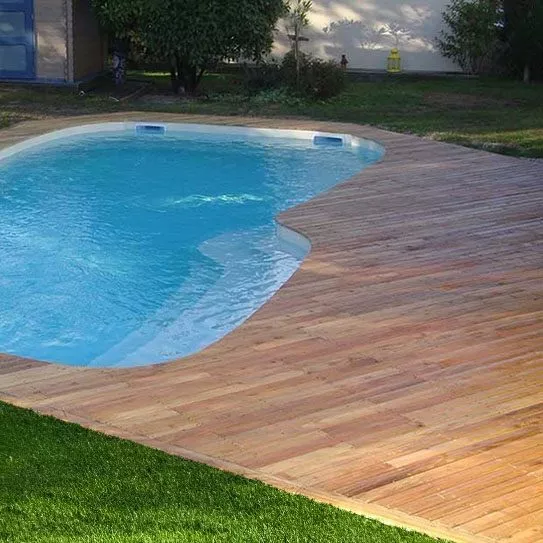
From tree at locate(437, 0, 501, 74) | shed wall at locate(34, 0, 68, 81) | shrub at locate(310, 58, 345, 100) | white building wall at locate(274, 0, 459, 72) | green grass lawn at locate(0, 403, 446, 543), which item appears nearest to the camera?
green grass lawn at locate(0, 403, 446, 543)

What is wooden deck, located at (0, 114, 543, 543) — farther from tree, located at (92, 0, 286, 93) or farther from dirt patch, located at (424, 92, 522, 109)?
tree, located at (92, 0, 286, 93)

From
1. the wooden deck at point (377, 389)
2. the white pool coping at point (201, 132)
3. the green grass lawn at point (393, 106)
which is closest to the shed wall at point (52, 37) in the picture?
the green grass lawn at point (393, 106)

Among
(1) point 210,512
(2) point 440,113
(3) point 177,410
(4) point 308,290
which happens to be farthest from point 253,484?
(2) point 440,113

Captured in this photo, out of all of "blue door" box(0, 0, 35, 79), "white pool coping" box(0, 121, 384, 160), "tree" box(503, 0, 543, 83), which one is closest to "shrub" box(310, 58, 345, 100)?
"white pool coping" box(0, 121, 384, 160)

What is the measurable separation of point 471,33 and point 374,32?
68.1 inches

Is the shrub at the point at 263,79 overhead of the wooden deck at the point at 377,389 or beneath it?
overhead

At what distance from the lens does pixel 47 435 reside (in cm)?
407

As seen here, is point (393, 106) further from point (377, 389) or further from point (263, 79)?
point (377, 389)

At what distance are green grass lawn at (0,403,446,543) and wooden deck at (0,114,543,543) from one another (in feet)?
0.49

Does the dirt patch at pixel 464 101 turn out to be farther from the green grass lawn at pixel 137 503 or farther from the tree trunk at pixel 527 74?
the green grass lawn at pixel 137 503

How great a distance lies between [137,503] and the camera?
11.4 feet

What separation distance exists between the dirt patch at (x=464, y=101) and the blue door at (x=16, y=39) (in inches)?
232

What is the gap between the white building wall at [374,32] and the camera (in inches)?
699

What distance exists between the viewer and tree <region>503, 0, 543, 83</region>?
53.4ft
